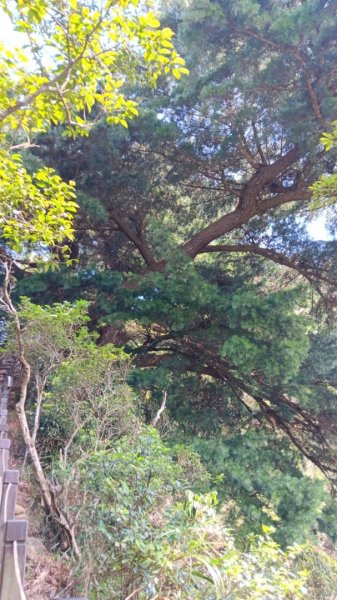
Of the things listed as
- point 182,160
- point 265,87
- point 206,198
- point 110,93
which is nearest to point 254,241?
point 206,198

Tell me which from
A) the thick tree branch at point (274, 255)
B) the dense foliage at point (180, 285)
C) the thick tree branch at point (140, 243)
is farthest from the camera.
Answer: the thick tree branch at point (140, 243)

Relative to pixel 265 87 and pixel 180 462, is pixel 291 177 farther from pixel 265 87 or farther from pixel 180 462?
pixel 180 462

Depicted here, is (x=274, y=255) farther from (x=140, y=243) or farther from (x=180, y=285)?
(x=140, y=243)

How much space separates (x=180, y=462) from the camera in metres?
3.61

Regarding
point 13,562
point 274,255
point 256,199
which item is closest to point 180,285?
point 256,199

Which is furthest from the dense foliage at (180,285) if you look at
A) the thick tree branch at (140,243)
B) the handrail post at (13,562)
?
the handrail post at (13,562)

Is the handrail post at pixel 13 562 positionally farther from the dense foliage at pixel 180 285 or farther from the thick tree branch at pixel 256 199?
the thick tree branch at pixel 256 199

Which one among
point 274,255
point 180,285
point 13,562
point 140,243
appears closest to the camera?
point 13,562

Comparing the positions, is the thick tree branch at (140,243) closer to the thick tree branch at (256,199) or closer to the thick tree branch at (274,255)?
the thick tree branch at (256,199)

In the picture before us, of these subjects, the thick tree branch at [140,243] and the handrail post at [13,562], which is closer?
the handrail post at [13,562]

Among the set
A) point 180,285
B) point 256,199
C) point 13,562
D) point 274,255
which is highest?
point 256,199

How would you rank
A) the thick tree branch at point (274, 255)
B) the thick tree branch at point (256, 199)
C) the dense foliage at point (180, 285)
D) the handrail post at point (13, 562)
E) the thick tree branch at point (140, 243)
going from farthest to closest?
the thick tree branch at point (140, 243), the thick tree branch at point (274, 255), the thick tree branch at point (256, 199), the dense foliage at point (180, 285), the handrail post at point (13, 562)

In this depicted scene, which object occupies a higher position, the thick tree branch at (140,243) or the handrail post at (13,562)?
the thick tree branch at (140,243)

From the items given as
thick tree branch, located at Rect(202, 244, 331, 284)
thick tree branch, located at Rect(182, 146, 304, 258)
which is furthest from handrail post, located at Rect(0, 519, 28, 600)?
thick tree branch, located at Rect(202, 244, 331, 284)
